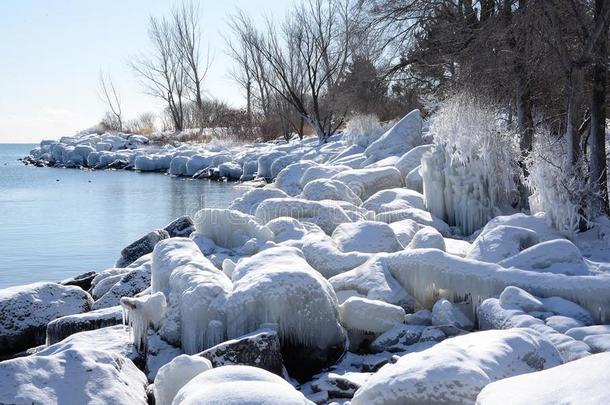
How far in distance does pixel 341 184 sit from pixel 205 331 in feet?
21.1

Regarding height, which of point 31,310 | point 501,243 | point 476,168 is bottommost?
point 31,310

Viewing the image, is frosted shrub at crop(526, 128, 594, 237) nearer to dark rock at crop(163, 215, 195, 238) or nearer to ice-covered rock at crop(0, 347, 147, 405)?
ice-covered rock at crop(0, 347, 147, 405)

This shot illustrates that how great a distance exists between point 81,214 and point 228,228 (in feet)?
36.2

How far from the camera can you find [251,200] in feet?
35.9

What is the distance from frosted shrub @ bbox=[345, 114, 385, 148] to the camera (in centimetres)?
2031

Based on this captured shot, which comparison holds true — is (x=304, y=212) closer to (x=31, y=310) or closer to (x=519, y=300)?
(x=31, y=310)

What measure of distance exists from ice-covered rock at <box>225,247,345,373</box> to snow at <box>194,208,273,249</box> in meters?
2.85

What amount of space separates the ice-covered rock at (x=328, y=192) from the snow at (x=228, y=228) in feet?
9.18

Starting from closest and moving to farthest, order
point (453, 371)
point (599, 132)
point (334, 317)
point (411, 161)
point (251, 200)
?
point (453, 371) < point (334, 317) < point (599, 132) < point (251, 200) < point (411, 161)

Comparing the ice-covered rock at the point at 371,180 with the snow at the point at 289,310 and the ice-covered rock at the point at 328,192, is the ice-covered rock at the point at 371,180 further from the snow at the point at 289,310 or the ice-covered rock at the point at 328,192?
the snow at the point at 289,310

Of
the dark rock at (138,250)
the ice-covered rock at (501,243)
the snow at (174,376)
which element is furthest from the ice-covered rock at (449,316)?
the dark rock at (138,250)

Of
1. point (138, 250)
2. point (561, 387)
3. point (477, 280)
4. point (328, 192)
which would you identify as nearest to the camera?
point (561, 387)

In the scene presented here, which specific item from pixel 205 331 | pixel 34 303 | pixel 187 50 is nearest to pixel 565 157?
pixel 205 331

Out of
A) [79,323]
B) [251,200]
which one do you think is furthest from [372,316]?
[251,200]
